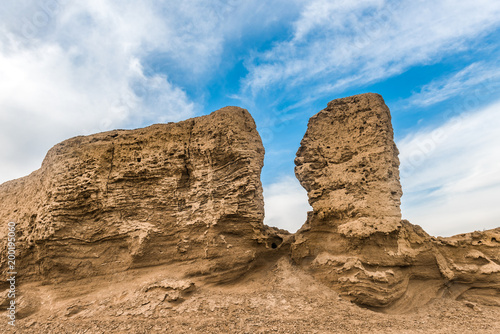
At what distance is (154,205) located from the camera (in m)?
8.98

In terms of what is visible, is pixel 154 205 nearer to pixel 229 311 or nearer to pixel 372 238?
pixel 229 311

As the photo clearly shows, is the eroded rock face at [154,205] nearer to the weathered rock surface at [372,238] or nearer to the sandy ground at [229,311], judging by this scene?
the sandy ground at [229,311]

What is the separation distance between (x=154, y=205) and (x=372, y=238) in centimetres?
567

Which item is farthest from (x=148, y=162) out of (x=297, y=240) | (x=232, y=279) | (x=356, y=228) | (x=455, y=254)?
(x=455, y=254)

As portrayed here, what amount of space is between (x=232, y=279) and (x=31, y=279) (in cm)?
552

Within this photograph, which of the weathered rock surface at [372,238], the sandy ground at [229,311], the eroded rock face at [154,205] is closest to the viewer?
the sandy ground at [229,311]

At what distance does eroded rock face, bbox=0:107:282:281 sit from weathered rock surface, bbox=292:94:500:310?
1.56m

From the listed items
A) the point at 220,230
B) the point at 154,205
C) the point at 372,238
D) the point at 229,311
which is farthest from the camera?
the point at 154,205

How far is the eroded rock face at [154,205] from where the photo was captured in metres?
8.55

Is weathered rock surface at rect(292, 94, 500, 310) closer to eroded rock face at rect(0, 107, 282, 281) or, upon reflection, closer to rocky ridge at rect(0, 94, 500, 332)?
rocky ridge at rect(0, 94, 500, 332)

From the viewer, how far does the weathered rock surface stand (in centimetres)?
764

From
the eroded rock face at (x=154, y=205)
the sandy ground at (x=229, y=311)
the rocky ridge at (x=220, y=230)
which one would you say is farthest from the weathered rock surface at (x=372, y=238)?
the eroded rock face at (x=154, y=205)

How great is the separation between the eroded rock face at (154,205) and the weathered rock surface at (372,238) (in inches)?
61.5

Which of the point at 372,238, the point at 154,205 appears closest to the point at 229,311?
the point at 154,205
